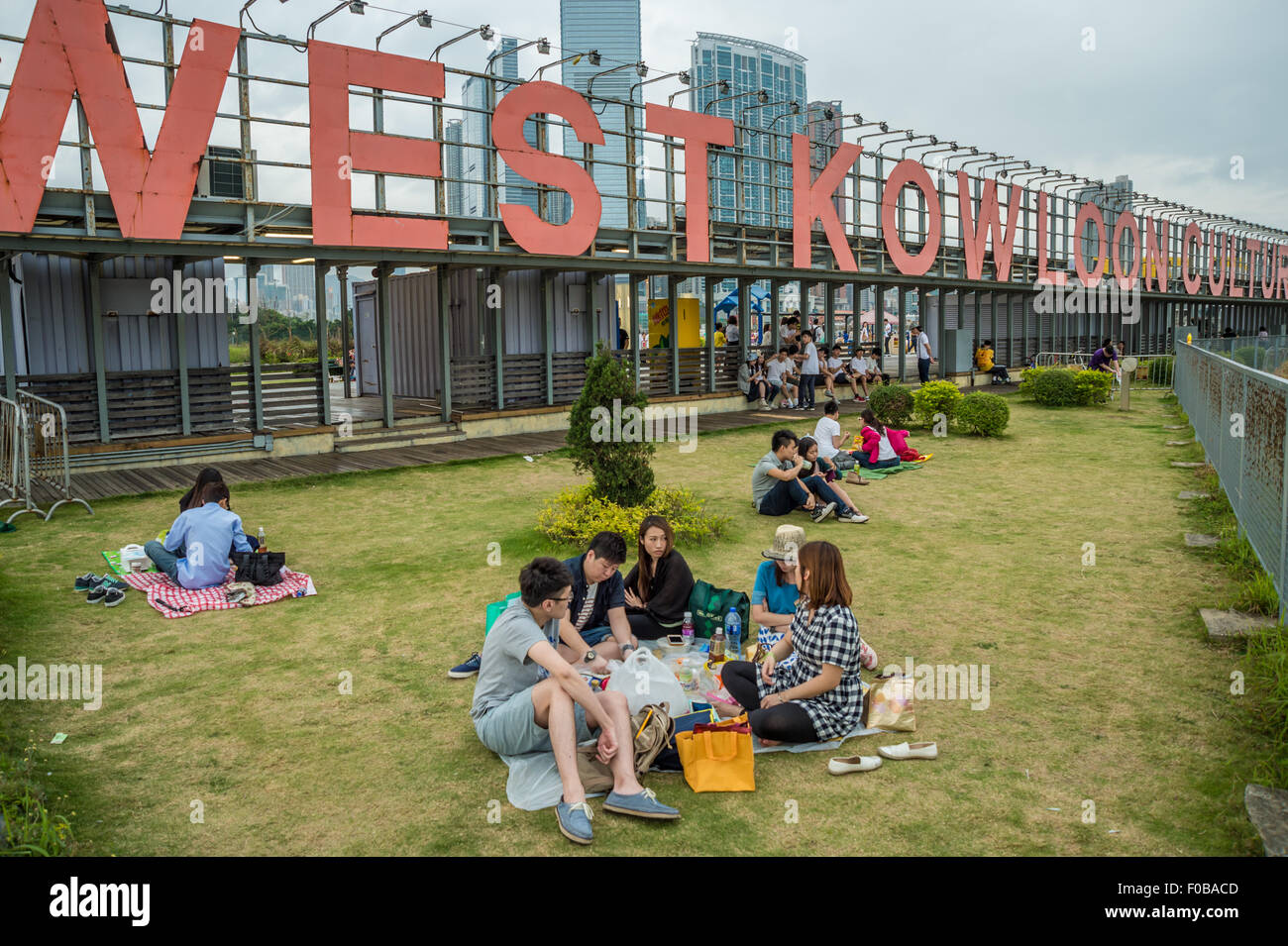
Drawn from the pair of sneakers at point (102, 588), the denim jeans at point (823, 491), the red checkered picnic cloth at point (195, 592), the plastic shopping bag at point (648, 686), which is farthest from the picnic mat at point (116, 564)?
the denim jeans at point (823, 491)

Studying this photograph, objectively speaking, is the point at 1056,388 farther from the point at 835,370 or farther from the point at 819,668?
the point at 819,668

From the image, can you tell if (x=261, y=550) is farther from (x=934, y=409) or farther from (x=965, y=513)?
(x=934, y=409)

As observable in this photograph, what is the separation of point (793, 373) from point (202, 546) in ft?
53.9

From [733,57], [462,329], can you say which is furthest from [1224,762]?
[733,57]

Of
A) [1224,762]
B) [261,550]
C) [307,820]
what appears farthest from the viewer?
[261,550]

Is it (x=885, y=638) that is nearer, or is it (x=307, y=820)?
(x=307, y=820)

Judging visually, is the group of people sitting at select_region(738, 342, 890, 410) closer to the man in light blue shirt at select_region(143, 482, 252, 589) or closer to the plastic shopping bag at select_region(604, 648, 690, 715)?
the man in light blue shirt at select_region(143, 482, 252, 589)

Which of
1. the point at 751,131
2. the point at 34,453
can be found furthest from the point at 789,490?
the point at 751,131

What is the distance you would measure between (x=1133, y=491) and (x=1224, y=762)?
8.42 meters

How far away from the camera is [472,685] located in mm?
6277

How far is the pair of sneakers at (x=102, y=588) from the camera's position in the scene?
791cm

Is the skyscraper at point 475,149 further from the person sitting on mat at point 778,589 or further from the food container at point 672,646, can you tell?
the person sitting on mat at point 778,589

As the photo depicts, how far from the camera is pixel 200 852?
423 centimetres

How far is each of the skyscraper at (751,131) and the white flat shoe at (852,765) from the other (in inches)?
728
